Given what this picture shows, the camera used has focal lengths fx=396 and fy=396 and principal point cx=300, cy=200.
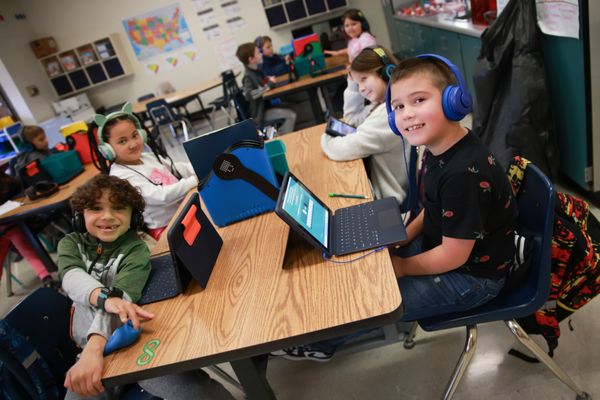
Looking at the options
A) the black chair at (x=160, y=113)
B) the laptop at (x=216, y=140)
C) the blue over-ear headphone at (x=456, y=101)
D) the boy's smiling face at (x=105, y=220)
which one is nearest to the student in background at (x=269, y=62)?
the black chair at (x=160, y=113)

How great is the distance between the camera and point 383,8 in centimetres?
672

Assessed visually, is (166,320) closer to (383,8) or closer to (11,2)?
(383,8)

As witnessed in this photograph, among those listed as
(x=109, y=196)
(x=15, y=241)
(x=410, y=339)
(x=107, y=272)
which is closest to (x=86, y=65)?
(x=15, y=241)

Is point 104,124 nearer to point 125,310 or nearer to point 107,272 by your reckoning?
point 107,272

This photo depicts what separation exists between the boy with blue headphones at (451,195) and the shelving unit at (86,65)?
7.11m

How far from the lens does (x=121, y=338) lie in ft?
3.14

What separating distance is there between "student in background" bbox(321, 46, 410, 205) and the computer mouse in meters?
1.07

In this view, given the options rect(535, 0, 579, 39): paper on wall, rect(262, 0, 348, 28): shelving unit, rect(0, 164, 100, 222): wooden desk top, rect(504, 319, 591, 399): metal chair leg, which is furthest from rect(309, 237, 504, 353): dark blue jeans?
rect(262, 0, 348, 28): shelving unit

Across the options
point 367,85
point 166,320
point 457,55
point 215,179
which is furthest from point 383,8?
point 166,320

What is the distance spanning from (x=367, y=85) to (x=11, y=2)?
737 cm

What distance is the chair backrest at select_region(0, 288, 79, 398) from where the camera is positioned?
1.11m

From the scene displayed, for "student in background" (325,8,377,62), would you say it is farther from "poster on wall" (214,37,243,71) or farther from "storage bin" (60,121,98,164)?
"poster on wall" (214,37,243,71)

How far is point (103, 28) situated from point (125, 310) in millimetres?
7308

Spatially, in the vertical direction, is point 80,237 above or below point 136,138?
below
